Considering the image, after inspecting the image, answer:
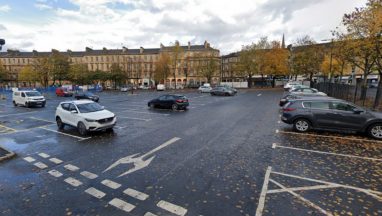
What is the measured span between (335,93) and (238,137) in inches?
929

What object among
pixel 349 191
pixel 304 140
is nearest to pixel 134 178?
pixel 349 191

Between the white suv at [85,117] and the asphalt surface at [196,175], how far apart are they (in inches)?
25.2

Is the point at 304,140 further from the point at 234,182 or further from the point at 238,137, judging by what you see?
the point at 234,182

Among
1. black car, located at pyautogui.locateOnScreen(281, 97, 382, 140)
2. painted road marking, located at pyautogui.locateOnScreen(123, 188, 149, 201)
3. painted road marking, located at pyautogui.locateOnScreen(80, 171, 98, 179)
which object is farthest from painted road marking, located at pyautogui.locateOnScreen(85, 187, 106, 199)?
black car, located at pyautogui.locateOnScreen(281, 97, 382, 140)

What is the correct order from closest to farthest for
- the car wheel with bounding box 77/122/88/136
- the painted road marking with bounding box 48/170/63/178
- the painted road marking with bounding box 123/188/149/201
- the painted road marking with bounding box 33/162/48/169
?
the painted road marking with bounding box 123/188/149/201 < the painted road marking with bounding box 48/170/63/178 < the painted road marking with bounding box 33/162/48/169 < the car wheel with bounding box 77/122/88/136

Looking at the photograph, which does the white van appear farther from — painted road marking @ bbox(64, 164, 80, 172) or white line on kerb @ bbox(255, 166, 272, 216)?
white line on kerb @ bbox(255, 166, 272, 216)

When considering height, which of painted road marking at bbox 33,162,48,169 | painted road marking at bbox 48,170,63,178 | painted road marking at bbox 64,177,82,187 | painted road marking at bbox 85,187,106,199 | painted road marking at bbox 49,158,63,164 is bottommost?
painted road marking at bbox 33,162,48,169

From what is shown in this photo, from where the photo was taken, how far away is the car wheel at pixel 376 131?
9.65m

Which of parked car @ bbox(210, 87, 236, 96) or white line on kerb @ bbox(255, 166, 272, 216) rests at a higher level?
parked car @ bbox(210, 87, 236, 96)

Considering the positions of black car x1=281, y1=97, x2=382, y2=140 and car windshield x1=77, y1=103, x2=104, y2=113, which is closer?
black car x1=281, y1=97, x2=382, y2=140

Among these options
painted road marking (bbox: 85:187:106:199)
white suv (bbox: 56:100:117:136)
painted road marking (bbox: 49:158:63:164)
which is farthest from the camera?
white suv (bbox: 56:100:117:136)

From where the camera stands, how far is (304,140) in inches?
380

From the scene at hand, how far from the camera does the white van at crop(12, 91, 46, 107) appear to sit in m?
24.0

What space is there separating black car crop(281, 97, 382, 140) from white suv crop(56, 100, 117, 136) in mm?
9673
